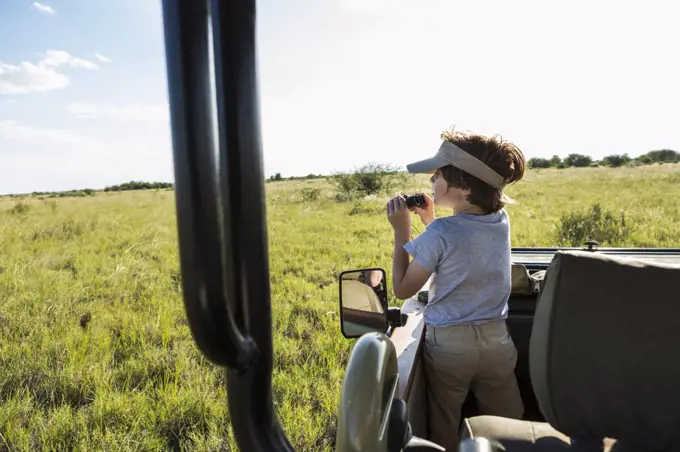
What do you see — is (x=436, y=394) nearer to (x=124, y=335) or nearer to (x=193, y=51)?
(x=193, y=51)

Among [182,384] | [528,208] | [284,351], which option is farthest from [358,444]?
[528,208]

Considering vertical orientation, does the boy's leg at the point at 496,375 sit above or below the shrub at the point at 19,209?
below

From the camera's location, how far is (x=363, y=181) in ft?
76.5

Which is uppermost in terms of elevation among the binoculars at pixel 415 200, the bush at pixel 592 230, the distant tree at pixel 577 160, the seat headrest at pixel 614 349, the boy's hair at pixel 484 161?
the distant tree at pixel 577 160

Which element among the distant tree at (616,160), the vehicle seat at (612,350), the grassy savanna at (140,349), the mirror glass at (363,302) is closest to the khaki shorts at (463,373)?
the mirror glass at (363,302)

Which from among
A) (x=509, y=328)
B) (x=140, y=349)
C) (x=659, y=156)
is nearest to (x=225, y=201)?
(x=509, y=328)

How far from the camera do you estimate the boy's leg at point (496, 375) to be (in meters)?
1.88

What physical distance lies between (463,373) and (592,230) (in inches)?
310

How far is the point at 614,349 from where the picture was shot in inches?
37.5

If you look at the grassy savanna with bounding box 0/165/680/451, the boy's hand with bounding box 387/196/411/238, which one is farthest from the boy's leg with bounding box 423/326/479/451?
the grassy savanna with bounding box 0/165/680/451

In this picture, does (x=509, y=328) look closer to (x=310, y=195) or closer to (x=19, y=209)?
Result: (x=19, y=209)

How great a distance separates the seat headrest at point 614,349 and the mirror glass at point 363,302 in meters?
0.81

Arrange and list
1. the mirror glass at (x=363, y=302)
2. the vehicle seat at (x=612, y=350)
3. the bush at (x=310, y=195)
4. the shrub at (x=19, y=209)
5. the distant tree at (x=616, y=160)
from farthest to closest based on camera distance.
Result: the distant tree at (x=616, y=160) < the bush at (x=310, y=195) < the shrub at (x=19, y=209) < the mirror glass at (x=363, y=302) < the vehicle seat at (x=612, y=350)

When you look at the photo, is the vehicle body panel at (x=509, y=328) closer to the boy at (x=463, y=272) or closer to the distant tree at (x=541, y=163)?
the boy at (x=463, y=272)
